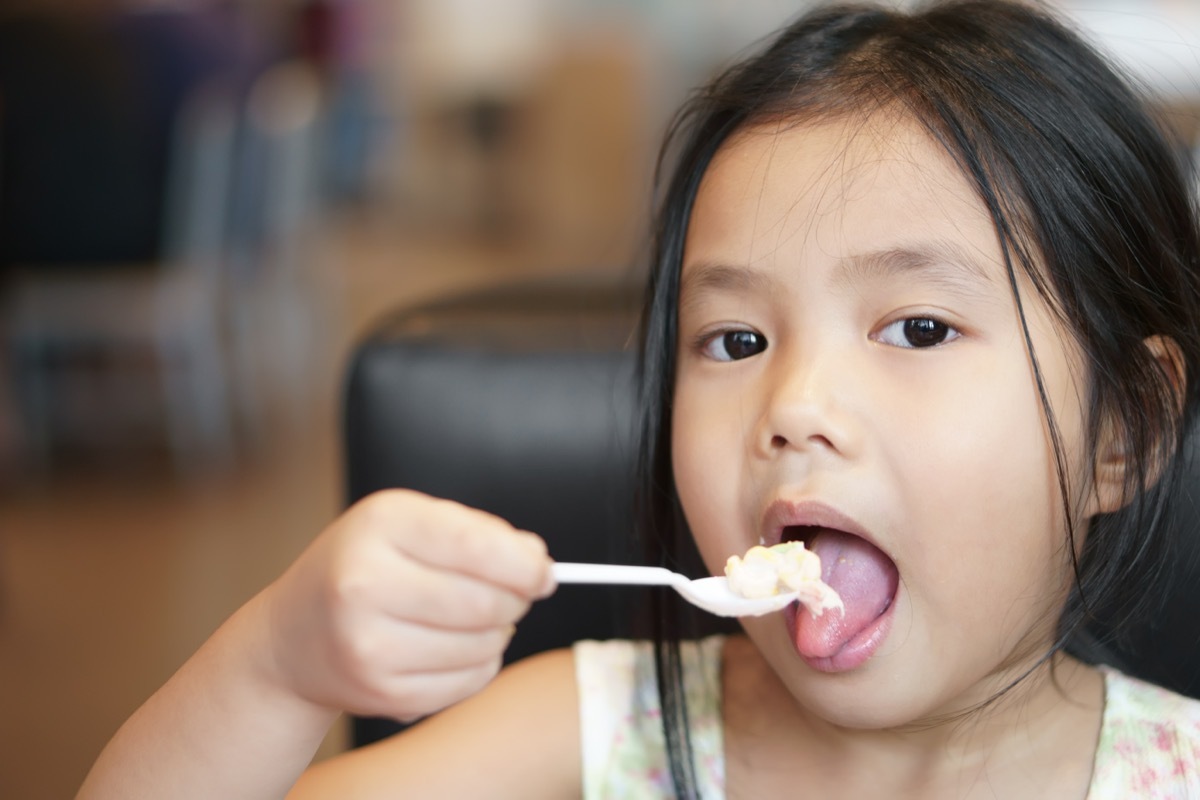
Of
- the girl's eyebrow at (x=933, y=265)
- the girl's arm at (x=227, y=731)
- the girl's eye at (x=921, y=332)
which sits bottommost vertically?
the girl's arm at (x=227, y=731)

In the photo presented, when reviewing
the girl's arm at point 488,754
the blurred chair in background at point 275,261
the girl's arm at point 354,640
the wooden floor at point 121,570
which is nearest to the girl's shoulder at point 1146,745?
the girl's arm at point 488,754

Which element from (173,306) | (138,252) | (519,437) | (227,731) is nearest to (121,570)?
(173,306)

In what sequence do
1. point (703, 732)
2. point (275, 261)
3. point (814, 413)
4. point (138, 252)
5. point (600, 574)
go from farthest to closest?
point (275, 261) → point (138, 252) → point (703, 732) → point (814, 413) → point (600, 574)

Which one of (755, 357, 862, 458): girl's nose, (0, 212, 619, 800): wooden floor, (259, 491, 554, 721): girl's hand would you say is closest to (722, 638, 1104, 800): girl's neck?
(755, 357, 862, 458): girl's nose

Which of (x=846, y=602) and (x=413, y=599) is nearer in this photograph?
(x=413, y=599)

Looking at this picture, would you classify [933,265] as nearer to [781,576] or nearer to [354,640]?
[781,576]

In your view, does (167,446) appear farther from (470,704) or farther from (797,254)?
(797,254)

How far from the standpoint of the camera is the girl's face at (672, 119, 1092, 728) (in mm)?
782

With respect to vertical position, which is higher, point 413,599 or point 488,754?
point 413,599

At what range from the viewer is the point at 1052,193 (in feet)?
2.76

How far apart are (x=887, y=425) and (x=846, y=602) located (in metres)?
0.12

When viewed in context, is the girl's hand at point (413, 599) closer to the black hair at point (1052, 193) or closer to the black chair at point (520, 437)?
the black hair at point (1052, 193)

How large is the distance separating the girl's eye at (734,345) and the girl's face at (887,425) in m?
0.02

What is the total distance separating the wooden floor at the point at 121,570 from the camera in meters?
2.17
